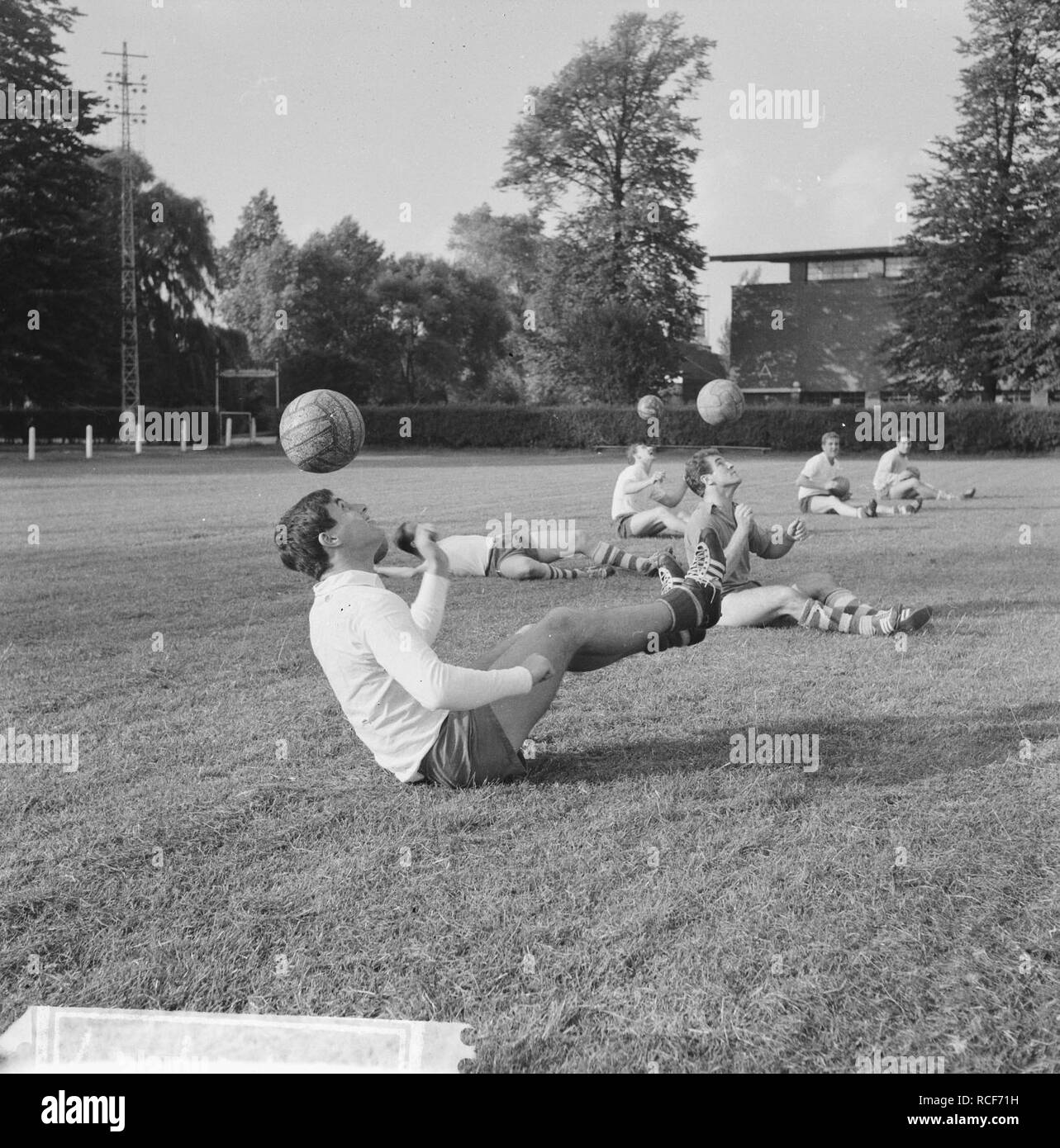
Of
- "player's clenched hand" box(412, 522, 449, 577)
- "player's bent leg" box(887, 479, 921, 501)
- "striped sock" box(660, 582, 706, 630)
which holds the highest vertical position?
"player's bent leg" box(887, 479, 921, 501)

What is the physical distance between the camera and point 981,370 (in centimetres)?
4772

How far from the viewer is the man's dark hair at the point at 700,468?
835 centimetres

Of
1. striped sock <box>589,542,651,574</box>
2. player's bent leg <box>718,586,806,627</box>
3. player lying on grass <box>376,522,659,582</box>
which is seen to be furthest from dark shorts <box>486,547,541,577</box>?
player's bent leg <box>718,586,806,627</box>

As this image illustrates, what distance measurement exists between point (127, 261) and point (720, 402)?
129ft

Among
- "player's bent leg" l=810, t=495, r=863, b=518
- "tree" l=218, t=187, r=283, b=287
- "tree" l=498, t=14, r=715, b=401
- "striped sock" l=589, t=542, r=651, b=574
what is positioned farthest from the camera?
"tree" l=218, t=187, r=283, b=287

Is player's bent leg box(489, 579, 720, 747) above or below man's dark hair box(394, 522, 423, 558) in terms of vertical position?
below

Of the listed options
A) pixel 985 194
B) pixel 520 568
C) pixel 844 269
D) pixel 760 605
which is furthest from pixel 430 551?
pixel 844 269

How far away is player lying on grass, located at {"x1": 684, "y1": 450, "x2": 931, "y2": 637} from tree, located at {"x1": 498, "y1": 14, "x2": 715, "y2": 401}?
44597 mm

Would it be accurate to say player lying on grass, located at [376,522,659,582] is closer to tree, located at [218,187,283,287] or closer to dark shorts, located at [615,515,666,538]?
dark shorts, located at [615,515,666,538]

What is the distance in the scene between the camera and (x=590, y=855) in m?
4.18

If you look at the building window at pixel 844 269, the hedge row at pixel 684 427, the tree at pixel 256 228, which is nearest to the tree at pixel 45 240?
the hedge row at pixel 684 427

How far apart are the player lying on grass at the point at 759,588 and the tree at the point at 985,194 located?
42.7 m

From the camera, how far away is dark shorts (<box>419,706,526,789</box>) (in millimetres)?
4730

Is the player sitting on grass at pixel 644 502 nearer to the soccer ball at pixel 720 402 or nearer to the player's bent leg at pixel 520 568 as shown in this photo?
the soccer ball at pixel 720 402
